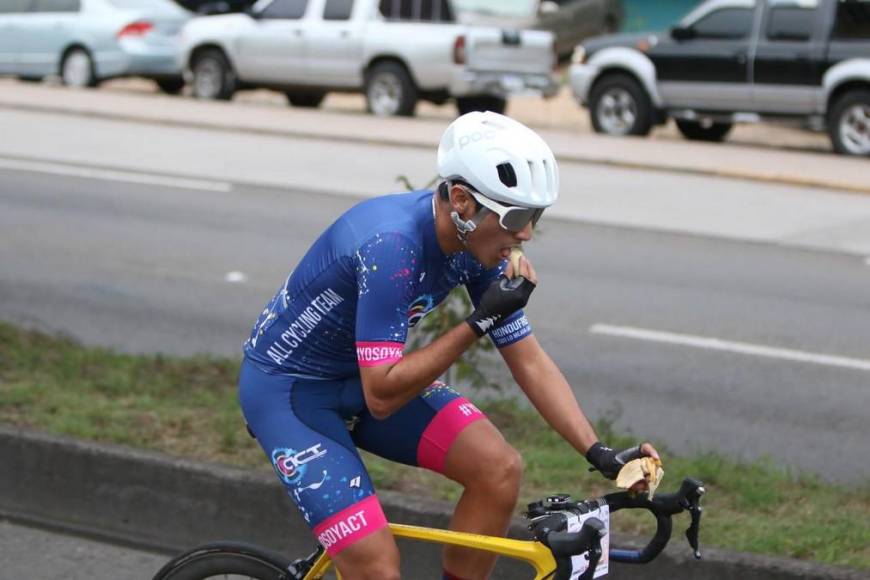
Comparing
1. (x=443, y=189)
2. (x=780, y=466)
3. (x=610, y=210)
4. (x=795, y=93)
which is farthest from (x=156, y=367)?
(x=795, y=93)

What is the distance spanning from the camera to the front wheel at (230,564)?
423 centimetres

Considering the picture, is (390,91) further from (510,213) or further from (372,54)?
(510,213)

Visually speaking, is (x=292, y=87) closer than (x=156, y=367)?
No

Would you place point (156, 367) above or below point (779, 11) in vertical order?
below

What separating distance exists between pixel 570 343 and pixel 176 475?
4.35 metres

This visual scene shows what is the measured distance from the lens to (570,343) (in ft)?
32.9

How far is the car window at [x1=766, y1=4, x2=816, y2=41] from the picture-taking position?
19.2 meters

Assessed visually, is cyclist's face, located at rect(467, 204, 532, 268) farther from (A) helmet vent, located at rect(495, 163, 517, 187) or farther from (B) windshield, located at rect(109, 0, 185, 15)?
(B) windshield, located at rect(109, 0, 185, 15)

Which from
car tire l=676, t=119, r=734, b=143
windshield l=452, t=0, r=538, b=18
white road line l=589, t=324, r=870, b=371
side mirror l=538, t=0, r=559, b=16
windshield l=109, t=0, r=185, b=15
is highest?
windshield l=452, t=0, r=538, b=18

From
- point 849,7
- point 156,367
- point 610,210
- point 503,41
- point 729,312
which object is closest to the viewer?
point 156,367

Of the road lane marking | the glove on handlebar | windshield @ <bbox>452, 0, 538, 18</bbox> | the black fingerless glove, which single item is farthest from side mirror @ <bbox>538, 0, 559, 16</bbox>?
the black fingerless glove

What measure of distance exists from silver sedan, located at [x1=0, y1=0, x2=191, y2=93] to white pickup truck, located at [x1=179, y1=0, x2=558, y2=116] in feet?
2.28

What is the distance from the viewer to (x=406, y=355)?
3.86m

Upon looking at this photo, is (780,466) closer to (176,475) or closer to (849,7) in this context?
(176,475)
